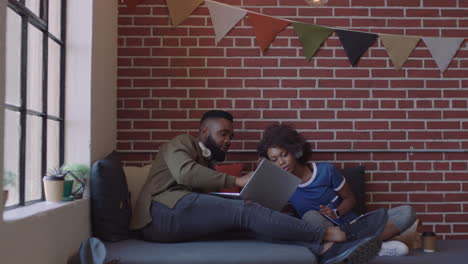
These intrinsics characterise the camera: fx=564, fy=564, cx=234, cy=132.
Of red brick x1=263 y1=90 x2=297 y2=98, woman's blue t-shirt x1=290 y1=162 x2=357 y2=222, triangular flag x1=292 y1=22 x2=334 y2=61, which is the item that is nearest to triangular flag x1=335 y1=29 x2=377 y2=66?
triangular flag x1=292 y1=22 x2=334 y2=61

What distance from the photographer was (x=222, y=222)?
8.59 feet

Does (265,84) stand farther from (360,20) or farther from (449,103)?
(449,103)

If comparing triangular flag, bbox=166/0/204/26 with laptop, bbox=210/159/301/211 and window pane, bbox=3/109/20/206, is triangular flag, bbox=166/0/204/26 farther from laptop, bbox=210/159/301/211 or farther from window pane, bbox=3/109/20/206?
window pane, bbox=3/109/20/206

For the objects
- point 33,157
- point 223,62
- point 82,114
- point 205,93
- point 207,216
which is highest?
point 223,62

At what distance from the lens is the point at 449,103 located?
11.5 ft

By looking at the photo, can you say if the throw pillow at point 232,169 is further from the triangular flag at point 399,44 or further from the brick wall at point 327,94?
the triangular flag at point 399,44

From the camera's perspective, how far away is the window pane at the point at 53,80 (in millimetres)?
2707

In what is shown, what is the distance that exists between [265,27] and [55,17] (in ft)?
4.18

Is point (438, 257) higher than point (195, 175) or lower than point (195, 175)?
lower

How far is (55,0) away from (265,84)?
134cm

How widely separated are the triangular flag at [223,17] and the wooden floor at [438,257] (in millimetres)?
1621

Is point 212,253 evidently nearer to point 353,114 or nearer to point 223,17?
point 353,114

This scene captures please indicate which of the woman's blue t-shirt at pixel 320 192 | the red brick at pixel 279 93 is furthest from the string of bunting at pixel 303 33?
the woman's blue t-shirt at pixel 320 192

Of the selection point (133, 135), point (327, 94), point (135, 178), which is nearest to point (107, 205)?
point (135, 178)
